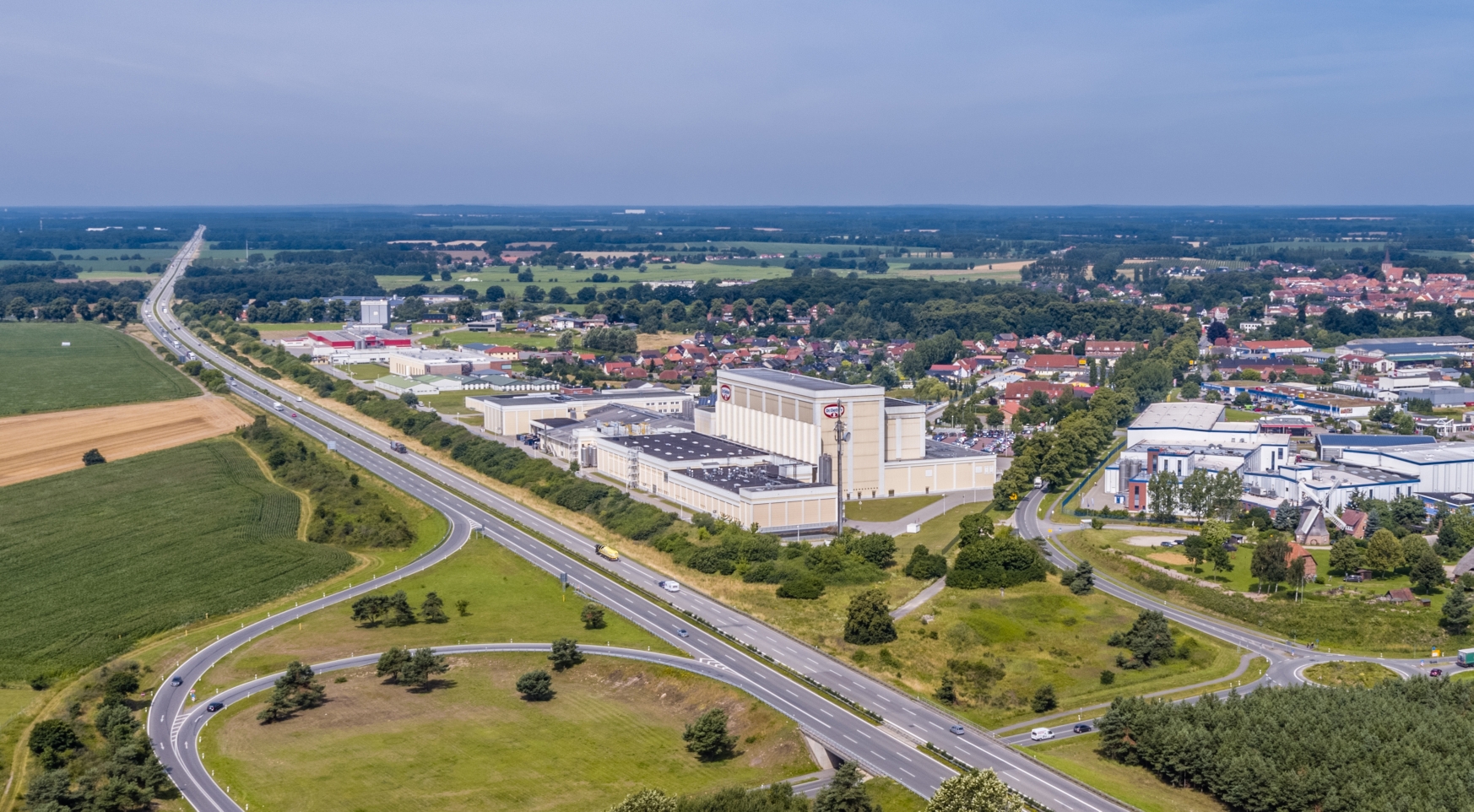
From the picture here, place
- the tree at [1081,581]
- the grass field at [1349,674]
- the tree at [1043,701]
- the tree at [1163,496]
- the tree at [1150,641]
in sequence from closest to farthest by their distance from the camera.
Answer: the tree at [1043,701] < the grass field at [1349,674] < the tree at [1150,641] < the tree at [1081,581] < the tree at [1163,496]

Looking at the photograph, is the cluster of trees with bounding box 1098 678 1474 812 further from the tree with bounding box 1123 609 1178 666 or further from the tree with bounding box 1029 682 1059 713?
the tree with bounding box 1123 609 1178 666

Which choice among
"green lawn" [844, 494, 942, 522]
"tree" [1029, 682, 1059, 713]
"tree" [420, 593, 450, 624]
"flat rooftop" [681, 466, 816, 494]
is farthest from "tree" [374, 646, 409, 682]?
"green lawn" [844, 494, 942, 522]

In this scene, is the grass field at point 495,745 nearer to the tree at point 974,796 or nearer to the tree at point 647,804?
the tree at point 647,804

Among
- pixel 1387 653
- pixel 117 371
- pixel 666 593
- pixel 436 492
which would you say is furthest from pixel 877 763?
pixel 117 371

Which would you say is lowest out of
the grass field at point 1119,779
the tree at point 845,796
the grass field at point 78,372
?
the grass field at point 1119,779

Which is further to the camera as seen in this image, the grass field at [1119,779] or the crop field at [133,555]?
the crop field at [133,555]

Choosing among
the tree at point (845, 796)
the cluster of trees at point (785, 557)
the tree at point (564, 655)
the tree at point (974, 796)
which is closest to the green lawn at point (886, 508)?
the cluster of trees at point (785, 557)

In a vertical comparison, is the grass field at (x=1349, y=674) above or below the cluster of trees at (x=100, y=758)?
below

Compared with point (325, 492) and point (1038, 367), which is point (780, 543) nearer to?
point (325, 492)

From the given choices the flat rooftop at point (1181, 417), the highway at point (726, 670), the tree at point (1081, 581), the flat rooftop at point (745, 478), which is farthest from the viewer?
the flat rooftop at point (1181, 417)
